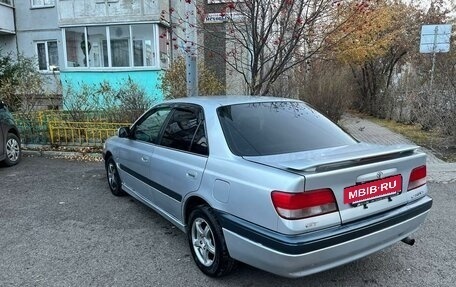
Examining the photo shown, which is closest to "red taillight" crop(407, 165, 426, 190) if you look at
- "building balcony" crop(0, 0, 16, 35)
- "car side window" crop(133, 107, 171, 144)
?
"car side window" crop(133, 107, 171, 144)

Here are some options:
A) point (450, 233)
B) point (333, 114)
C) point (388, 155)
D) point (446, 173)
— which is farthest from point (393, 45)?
point (388, 155)

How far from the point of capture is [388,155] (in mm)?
2852

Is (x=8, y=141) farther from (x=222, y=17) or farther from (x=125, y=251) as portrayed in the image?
(x=125, y=251)

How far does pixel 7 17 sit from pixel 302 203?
1935cm

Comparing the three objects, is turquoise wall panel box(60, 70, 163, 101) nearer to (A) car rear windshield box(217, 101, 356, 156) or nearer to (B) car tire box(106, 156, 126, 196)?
(B) car tire box(106, 156, 126, 196)

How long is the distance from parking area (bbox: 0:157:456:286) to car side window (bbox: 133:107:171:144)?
100 cm

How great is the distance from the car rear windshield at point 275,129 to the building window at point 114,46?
11798 mm

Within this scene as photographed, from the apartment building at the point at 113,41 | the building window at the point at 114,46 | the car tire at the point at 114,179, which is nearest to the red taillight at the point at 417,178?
the car tire at the point at 114,179

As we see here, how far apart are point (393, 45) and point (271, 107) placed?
16.0m

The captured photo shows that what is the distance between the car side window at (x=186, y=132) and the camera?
131 inches

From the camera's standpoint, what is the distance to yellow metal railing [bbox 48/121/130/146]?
8391 millimetres

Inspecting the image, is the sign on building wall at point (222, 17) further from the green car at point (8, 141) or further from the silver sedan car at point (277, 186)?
the green car at point (8, 141)

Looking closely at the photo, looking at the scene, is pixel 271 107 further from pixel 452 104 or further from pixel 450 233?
pixel 452 104

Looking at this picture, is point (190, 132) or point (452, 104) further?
point (452, 104)
